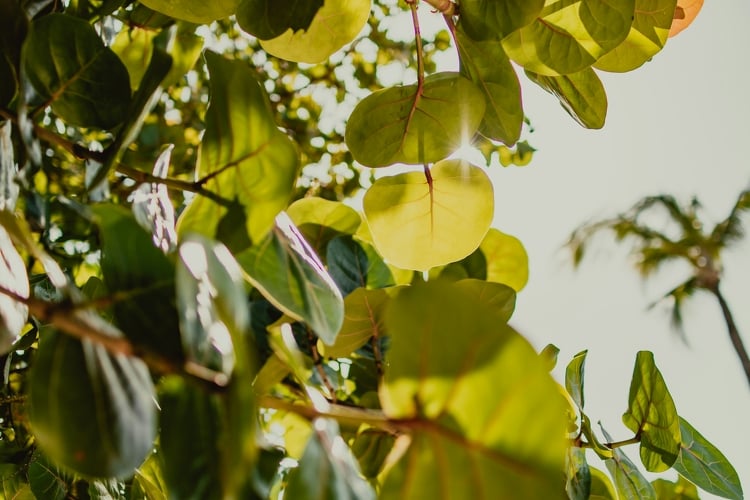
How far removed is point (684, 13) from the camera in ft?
2.68

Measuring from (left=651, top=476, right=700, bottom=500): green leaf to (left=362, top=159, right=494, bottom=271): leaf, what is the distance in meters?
0.53

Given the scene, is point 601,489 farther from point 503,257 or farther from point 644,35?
point 644,35

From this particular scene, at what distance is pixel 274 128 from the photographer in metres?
0.43

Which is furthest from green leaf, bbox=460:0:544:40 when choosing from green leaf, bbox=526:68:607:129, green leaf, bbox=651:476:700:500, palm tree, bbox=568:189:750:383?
palm tree, bbox=568:189:750:383

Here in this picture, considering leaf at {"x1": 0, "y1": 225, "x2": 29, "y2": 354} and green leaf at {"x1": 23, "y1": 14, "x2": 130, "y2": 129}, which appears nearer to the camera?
leaf at {"x1": 0, "y1": 225, "x2": 29, "y2": 354}

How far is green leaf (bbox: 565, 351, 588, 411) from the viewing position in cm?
69

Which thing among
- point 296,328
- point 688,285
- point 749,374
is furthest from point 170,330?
point 688,285

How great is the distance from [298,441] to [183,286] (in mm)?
811

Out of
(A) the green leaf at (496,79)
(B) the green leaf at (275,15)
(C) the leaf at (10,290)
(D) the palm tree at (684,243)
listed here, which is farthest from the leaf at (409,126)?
(D) the palm tree at (684,243)

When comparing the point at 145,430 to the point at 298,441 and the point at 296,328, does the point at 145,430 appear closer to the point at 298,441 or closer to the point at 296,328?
the point at 296,328

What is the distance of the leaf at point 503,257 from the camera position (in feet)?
3.27

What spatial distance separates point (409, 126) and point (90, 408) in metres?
0.50

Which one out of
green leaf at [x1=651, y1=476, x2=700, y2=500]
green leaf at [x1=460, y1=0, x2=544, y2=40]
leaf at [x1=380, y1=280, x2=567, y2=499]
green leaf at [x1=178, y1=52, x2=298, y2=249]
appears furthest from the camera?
green leaf at [x1=651, y1=476, x2=700, y2=500]

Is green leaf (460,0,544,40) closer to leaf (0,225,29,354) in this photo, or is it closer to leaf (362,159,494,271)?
leaf (362,159,494,271)
